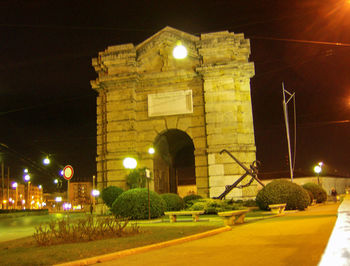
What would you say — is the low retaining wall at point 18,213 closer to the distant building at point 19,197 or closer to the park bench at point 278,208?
the park bench at point 278,208

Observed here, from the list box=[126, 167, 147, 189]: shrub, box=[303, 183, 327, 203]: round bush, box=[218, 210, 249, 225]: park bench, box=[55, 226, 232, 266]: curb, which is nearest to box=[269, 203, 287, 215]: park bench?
box=[218, 210, 249, 225]: park bench

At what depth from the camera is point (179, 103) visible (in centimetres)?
2853

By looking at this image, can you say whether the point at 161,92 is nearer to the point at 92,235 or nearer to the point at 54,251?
the point at 92,235

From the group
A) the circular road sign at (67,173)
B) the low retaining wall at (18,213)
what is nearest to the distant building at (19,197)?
the low retaining wall at (18,213)

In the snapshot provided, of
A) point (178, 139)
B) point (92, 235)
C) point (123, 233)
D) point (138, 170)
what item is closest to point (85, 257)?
point (92, 235)

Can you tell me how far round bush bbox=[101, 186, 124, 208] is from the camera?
25.8 m

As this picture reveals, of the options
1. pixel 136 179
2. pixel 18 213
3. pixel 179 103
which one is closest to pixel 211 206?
pixel 136 179

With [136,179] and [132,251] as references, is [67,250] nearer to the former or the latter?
[132,251]

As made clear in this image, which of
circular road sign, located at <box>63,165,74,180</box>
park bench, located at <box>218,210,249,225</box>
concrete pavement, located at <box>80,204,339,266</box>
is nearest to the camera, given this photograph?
concrete pavement, located at <box>80,204,339,266</box>

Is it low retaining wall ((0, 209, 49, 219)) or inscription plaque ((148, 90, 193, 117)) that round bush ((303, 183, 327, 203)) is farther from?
low retaining wall ((0, 209, 49, 219))

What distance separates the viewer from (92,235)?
1221 cm

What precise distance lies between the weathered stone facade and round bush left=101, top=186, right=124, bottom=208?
1.54 m

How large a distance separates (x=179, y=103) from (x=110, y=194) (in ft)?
27.2

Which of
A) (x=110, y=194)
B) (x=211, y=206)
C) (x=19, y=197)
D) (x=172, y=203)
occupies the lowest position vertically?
(x=19, y=197)
